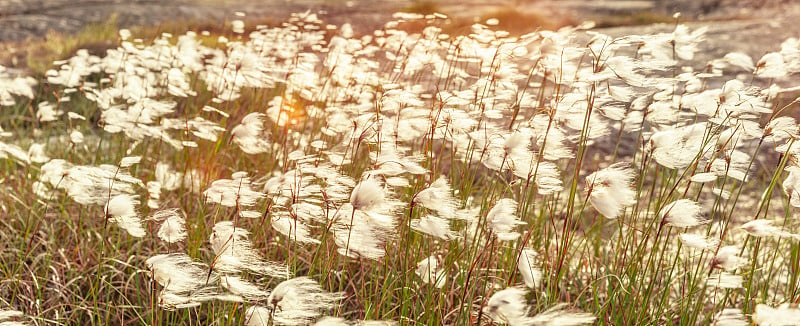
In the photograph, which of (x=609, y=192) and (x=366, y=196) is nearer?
(x=366, y=196)

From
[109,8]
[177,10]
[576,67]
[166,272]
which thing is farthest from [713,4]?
[166,272]

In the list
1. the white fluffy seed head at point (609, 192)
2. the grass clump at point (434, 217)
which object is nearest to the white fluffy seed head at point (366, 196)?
the grass clump at point (434, 217)

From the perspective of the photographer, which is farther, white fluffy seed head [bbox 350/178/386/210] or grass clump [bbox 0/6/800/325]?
grass clump [bbox 0/6/800/325]

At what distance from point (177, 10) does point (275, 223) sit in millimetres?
15684

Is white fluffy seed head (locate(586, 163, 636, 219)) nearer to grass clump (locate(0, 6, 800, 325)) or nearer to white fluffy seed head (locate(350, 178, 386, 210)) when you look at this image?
grass clump (locate(0, 6, 800, 325))

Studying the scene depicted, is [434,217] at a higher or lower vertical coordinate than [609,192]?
lower

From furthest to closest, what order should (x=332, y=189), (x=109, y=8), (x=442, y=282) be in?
(x=109, y=8)
(x=442, y=282)
(x=332, y=189)

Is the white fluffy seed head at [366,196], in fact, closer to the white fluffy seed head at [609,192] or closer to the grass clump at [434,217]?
the grass clump at [434,217]

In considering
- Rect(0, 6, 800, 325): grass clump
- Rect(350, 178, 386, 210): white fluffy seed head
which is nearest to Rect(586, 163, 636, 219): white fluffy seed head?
Rect(0, 6, 800, 325): grass clump

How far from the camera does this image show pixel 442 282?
1.63 meters

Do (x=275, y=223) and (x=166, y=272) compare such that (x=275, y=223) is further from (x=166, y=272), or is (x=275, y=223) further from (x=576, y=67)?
(x=576, y=67)

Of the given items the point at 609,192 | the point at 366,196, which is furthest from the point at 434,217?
the point at 609,192

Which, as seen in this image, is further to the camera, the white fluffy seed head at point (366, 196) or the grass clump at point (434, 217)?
the grass clump at point (434, 217)

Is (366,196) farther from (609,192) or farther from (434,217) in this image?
(609,192)
